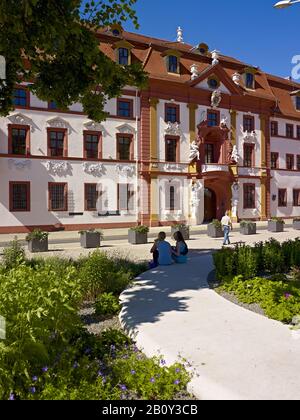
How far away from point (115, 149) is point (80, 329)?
22.5 metres

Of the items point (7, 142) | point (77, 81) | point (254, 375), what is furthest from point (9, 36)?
point (7, 142)

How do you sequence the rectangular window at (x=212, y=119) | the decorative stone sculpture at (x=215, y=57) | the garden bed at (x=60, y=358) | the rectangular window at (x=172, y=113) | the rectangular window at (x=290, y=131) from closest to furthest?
the garden bed at (x=60, y=358), the rectangular window at (x=172, y=113), the decorative stone sculpture at (x=215, y=57), the rectangular window at (x=212, y=119), the rectangular window at (x=290, y=131)

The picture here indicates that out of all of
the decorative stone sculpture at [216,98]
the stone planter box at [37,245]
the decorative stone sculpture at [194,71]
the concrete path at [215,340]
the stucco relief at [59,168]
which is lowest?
the concrete path at [215,340]

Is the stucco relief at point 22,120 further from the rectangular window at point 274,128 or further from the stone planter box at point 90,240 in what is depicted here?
the rectangular window at point 274,128

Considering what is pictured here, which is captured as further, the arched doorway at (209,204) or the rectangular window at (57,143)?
the arched doorway at (209,204)

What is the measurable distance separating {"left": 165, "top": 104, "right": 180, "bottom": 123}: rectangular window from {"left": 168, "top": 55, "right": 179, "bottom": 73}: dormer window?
116 inches

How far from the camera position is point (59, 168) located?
2495 centimetres

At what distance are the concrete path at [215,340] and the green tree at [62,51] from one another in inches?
224

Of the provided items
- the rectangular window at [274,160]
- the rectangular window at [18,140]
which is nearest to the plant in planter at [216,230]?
the rectangular window at [18,140]

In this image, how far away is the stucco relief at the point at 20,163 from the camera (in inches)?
926

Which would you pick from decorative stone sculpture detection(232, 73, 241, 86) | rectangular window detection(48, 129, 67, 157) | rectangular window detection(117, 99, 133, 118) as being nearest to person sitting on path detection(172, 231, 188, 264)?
rectangular window detection(48, 129, 67, 157)

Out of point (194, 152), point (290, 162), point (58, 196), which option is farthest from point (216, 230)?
point (290, 162)

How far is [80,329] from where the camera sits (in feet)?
17.5
